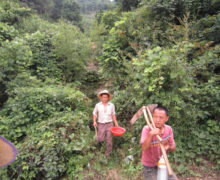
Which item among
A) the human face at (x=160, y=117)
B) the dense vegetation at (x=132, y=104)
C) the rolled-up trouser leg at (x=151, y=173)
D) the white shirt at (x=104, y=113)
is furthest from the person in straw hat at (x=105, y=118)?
the human face at (x=160, y=117)

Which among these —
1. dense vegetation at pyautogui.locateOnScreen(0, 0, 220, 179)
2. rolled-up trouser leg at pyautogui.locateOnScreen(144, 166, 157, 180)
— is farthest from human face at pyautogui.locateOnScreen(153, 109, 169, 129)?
dense vegetation at pyautogui.locateOnScreen(0, 0, 220, 179)

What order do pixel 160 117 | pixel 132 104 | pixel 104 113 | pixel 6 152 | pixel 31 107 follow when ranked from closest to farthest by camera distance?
pixel 6 152, pixel 160 117, pixel 104 113, pixel 31 107, pixel 132 104

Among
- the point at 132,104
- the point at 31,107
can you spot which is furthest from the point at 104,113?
the point at 31,107

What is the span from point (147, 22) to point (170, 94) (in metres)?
4.08

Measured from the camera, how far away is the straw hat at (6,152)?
1413mm

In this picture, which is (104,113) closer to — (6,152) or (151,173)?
(151,173)

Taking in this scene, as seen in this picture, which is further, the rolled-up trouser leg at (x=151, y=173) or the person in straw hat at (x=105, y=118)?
the person in straw hat at (x=105, y=118)

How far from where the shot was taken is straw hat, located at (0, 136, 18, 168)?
1.41 m

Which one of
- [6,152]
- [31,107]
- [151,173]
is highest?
[6,152]

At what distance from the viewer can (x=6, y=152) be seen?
1.46 m

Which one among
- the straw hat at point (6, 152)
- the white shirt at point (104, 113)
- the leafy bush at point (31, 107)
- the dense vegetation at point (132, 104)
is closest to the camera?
the straw hat at point (6, 152)

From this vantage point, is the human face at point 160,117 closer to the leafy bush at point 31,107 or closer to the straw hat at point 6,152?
the straw hat at point 6,152

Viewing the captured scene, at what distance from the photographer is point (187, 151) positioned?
347cm

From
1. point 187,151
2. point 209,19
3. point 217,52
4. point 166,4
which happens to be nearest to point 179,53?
point 217,52
